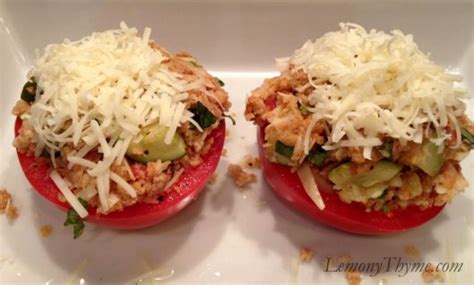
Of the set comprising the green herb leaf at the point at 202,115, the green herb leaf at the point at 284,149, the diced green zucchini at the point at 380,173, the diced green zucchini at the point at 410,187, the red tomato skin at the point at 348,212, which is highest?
the green herb leaf at the point at 202,115

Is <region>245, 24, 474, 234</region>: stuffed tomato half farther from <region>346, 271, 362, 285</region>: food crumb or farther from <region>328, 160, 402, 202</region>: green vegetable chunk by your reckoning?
<region>346, 271, 362, 285</region>: food crumb

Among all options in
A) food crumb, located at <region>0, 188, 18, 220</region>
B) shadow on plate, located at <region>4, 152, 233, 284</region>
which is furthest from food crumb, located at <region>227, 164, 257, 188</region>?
food crumb, located at <region>0, 188, 18, 220</region>

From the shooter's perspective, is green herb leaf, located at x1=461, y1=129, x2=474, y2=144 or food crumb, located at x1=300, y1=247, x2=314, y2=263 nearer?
green herb leaf, located at x1=461, y1=129, x2=474, y2=144

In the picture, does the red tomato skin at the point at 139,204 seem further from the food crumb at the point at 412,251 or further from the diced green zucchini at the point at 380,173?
the food crumb at the point at 412,251

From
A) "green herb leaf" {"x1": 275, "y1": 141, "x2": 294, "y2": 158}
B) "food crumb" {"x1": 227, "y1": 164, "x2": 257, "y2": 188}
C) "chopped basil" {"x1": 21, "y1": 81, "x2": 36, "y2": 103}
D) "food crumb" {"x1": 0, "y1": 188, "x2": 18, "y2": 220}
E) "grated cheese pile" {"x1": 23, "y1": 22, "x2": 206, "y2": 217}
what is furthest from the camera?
"food crumb" {"x1": 227, "y1": 164, "x2": 257, "y2": 188}

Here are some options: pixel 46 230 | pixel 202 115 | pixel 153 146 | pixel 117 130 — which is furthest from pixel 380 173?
pixel 46 230

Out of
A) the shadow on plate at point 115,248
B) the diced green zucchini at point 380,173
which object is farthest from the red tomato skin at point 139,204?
the diced green zucchini at point 380,173
